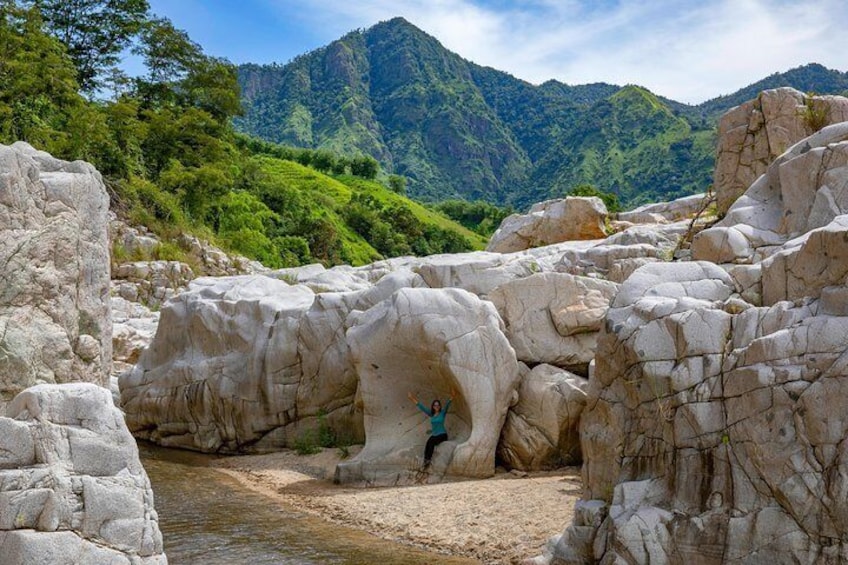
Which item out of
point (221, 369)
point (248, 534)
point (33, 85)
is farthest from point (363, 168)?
point (248, 534)

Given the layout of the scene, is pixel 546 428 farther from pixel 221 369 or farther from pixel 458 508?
pixel 221 369

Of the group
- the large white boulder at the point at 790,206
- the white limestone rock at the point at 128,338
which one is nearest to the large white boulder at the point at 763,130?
the large white boulder at the point at 790,206

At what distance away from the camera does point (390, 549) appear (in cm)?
1285

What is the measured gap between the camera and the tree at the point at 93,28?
4444cm

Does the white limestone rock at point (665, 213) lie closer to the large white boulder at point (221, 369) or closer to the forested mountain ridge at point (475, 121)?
the large white boulder at point (221, 369)

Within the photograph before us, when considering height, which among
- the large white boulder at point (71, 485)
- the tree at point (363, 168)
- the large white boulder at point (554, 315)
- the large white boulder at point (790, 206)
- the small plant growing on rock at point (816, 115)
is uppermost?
the tree at point (363, 168)

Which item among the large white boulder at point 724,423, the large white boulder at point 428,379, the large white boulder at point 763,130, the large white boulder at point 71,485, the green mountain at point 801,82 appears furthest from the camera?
the green mountain at point 801,82

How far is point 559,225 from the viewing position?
36406mm

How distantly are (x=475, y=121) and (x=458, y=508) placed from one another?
143 m

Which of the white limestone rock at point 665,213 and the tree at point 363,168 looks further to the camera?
the tree at point 363,168

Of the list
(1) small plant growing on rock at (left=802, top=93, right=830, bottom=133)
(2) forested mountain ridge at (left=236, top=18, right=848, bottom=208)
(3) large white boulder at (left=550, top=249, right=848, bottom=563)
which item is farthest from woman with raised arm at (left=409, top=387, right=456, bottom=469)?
(2) forested mountain ridge at (left=236, top=18, right=848, bottom=208)

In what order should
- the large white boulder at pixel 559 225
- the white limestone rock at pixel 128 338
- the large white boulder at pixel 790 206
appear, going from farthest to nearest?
the large white boulder at pixel 559 225 → the white limestone rock at pixel 128 338 → the large white boulder at pixel 790 206

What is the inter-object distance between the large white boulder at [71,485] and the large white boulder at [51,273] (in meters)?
1.85

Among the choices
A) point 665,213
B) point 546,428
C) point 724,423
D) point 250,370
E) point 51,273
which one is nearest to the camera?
point 724,423
